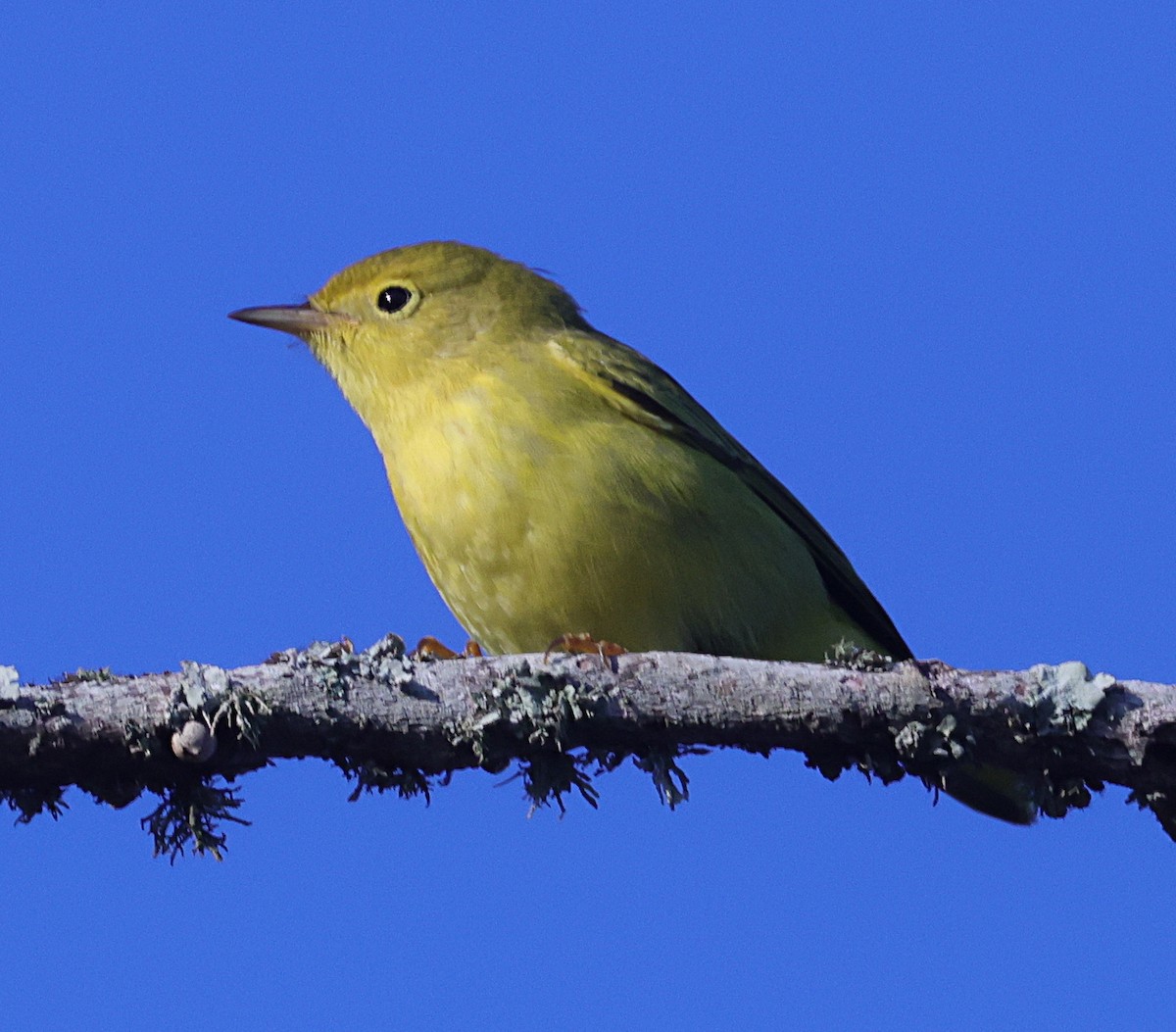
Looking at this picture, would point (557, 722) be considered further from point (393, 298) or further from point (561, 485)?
point (393, 298)

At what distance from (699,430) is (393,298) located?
1672mm

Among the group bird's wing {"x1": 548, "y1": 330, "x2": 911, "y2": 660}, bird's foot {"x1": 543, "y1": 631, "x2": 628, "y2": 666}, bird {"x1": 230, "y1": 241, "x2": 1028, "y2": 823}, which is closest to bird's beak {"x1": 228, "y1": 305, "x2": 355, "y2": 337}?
bird {"x1": 230, "y1": 241, "x2": 1028, "y2": 823}

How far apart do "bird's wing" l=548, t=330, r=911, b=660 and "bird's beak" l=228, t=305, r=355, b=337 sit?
1.14 meters

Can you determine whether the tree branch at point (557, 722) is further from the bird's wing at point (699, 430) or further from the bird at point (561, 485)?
the bird's wing at point (699, 430)

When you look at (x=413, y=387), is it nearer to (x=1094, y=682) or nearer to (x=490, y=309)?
(x=490, y=309)

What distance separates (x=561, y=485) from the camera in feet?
20.1

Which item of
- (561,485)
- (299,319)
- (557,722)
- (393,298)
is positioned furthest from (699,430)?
(557,722)

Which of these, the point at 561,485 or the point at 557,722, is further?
the point at 561,485

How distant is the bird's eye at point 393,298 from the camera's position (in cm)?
737

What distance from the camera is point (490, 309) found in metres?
7.26

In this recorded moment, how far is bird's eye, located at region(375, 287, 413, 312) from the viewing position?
737cm

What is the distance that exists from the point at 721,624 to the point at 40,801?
2986 millimetres

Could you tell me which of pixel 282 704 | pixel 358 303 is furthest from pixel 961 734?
pixel 358 303

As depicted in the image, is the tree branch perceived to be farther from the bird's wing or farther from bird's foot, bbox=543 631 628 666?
the bird's wing
